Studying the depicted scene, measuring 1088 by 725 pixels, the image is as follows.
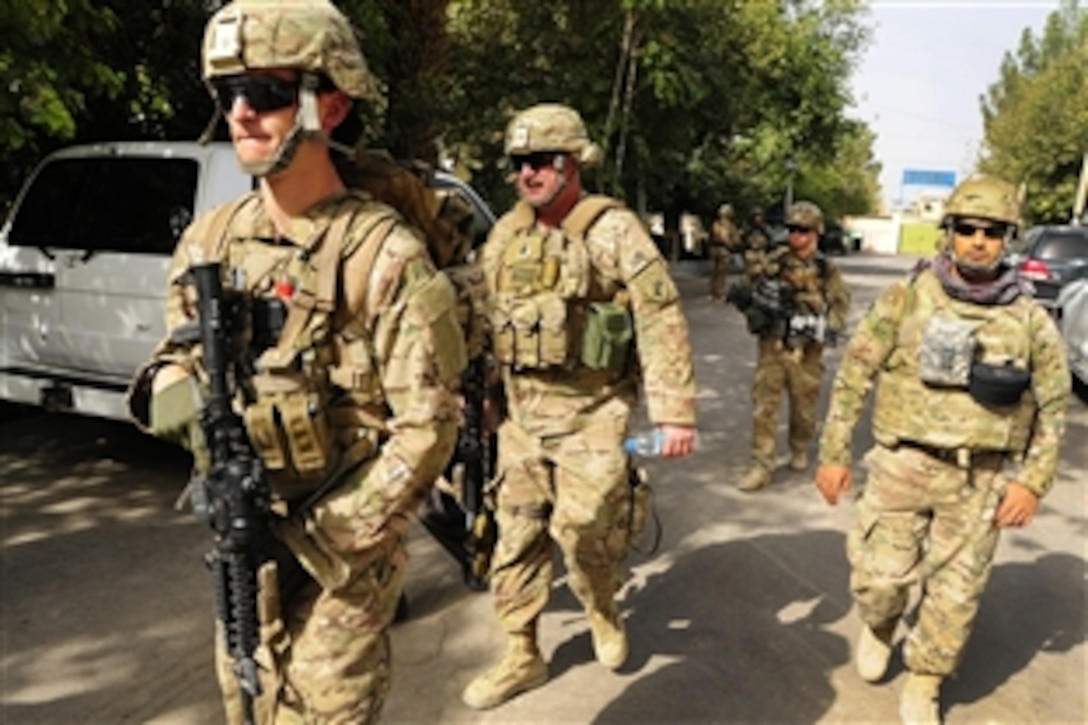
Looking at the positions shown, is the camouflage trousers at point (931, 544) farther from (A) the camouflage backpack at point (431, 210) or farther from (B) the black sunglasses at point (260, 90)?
(B) the black sunglasses at point (260, 90)

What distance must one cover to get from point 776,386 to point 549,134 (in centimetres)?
310

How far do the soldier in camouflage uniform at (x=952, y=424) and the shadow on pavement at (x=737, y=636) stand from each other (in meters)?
0.40

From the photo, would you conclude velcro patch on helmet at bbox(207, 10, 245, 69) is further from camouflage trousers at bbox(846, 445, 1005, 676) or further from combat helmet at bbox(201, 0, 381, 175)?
camouflage trousers at bbox(846, 445, 1005, 676)

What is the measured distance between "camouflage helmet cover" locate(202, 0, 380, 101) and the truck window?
2.84 metres

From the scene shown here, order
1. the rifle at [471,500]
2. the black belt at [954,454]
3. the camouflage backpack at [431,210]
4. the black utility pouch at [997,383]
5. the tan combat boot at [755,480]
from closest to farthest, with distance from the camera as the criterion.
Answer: the camouflage backpack at [431,210] → the black utility pouch at [997,383] → the black belt at [954,454] → the rifle at [471,500] → the tan combat boot at [755,480]

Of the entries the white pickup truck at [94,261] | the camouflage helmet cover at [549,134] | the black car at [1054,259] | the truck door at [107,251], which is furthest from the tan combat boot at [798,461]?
the black car at [1054,259]

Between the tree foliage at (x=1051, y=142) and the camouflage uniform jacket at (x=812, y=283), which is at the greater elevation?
the tree foliage at (x=1051, y=142)

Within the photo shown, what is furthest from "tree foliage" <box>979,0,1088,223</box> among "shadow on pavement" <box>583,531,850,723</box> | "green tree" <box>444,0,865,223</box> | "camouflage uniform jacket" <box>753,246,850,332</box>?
"shadow on pavement" <box>583,531,850,723</box>

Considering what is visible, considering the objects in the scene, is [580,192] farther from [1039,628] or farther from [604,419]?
[1039,628]

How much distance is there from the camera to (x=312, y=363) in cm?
178

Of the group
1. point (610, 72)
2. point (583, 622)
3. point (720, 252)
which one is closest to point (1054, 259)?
point (720, 252)

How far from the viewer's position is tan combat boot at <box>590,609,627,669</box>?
129 inches

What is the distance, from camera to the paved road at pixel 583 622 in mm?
3064

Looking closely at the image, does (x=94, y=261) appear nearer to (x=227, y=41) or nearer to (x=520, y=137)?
(x=520, y=137)
